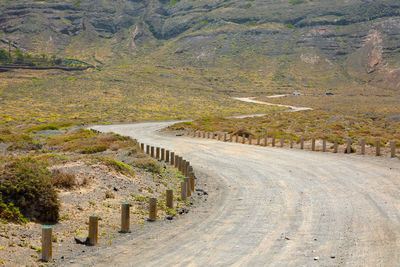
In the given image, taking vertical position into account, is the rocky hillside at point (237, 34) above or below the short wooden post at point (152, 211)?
above

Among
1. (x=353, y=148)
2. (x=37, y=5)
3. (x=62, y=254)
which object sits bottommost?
(x=62, y=254)

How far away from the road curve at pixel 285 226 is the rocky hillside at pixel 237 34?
104 meters

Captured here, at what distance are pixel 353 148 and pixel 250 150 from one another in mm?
6340

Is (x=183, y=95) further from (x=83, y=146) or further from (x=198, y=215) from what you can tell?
(x=198, y=215)

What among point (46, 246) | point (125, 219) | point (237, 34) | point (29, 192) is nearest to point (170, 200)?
point (125, 219)

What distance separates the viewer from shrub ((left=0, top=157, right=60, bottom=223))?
9188 mm

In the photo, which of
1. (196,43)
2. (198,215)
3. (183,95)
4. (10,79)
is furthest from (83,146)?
(196,43)

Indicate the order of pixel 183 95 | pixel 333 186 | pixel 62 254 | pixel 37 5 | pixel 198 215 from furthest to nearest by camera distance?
1. pixel 37 5
2. pixel 183 95
3. pixel 333 186
4. pixel 198 215
5. pixel 62 254

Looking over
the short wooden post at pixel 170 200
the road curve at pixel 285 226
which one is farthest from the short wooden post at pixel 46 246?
the short wooden post at pixel 170 200

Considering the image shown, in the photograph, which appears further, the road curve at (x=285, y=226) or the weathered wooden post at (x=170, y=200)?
the weathered wooden post at (x=170, y=200)

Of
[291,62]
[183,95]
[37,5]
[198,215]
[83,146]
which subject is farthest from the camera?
[37,5]

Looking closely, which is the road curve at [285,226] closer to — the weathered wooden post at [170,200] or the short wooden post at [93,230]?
the short wooden post at [93,230]

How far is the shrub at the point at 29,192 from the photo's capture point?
9188 mm

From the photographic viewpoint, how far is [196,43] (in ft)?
486
